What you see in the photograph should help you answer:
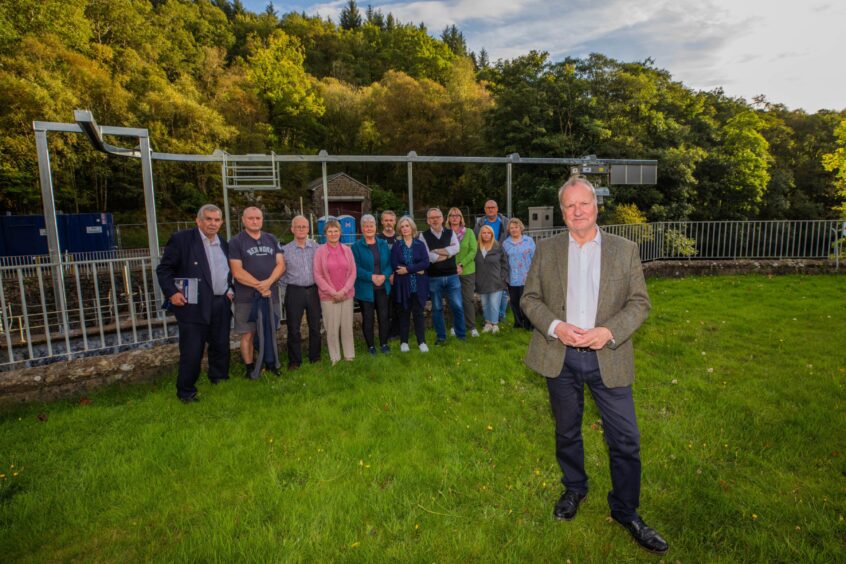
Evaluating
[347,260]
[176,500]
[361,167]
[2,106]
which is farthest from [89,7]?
[176,500]

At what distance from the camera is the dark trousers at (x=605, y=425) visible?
269 centimetres

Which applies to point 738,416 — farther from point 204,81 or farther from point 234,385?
point 204,81

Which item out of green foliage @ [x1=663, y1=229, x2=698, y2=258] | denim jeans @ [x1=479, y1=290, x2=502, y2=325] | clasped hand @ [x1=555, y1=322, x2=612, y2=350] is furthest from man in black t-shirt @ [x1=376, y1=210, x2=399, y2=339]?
green foliage @ [x1=663, y1=229, x2=698, y2=258]

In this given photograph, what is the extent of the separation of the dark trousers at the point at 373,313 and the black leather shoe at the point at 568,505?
3.83 metres

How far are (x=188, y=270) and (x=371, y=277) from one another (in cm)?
223

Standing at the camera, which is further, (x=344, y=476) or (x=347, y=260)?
(x=347, y=260)

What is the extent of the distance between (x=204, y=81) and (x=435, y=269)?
45477mm

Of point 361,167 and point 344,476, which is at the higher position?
point 361,167

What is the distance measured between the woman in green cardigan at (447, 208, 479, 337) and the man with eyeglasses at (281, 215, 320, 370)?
2359 mm

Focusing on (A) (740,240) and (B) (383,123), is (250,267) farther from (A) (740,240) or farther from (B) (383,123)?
(B) (383,123)

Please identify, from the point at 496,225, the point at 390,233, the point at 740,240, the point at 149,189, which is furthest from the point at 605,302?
the point at 740,240

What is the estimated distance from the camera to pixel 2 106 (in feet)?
79.9

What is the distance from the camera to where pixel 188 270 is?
194 inches

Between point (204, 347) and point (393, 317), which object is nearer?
point (204, 347)
